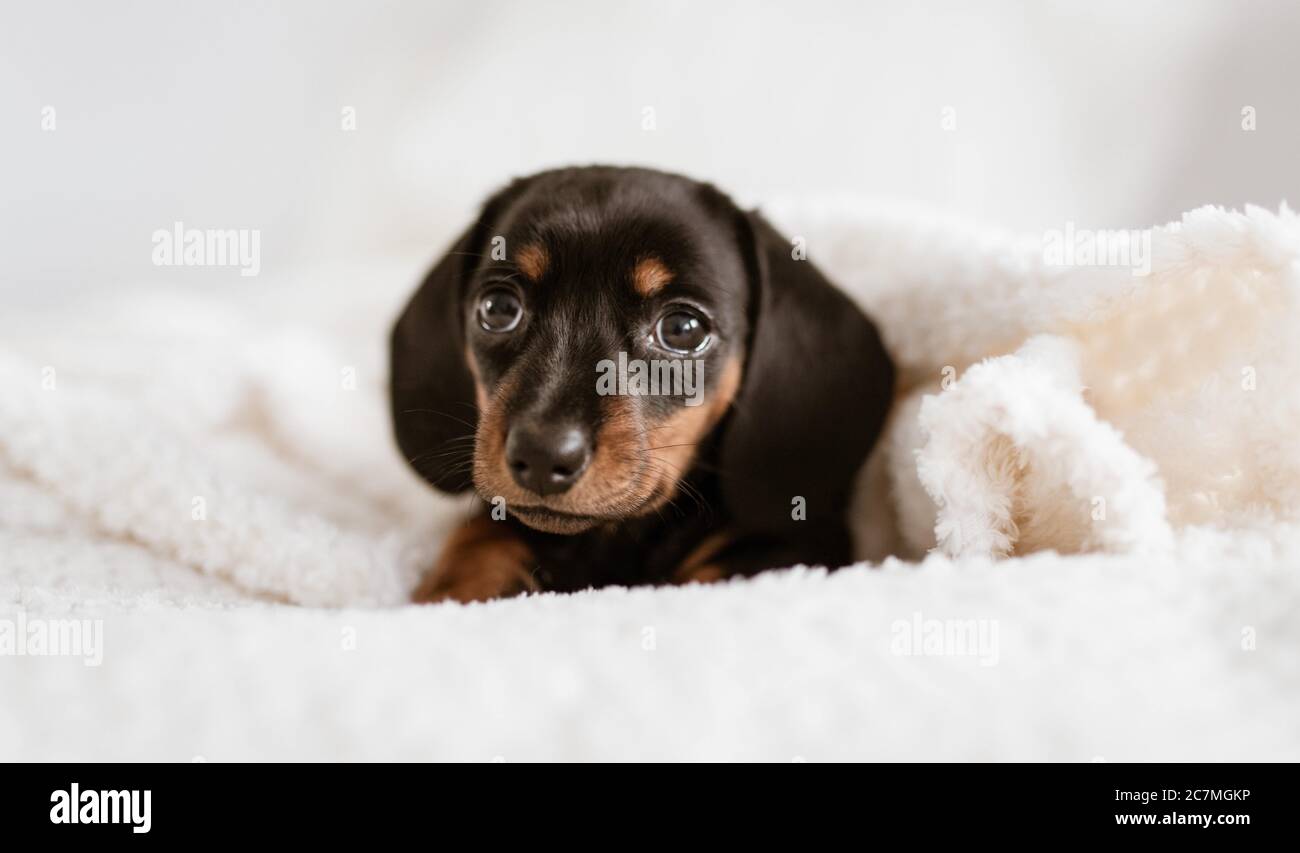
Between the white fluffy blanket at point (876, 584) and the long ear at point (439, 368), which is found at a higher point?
Result: the long ear at point (439, 368)

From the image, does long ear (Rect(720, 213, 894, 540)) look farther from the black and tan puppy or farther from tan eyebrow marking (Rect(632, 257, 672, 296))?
tan eyebrow marking (Rect(632, 257, 672, 296))

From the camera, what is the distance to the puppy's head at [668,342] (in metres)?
1.55

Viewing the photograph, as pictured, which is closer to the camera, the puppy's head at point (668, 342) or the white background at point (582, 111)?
the puppy's head at point (668, 342)

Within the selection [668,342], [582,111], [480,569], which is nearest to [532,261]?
[668,342]

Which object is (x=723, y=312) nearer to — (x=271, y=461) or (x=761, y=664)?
(x=761, y=664)

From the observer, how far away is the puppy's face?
146 cm

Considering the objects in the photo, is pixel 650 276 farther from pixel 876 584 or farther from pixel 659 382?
pixel 876 584

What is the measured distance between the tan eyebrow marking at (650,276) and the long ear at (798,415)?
19 cm

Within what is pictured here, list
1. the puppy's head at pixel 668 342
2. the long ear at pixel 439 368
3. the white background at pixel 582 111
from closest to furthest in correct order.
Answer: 1. the puppy's head at pixel 668 342
2. the long ear at pixel 439 368
3. the white background at pixel 582 111

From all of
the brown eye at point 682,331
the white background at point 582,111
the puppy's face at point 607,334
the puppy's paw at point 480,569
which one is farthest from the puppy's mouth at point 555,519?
the white background at point 582,111

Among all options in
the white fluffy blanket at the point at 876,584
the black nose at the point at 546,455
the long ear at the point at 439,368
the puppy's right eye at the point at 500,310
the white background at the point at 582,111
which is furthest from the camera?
the white background at the point at 582,111

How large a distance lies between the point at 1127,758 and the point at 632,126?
2.51 meters

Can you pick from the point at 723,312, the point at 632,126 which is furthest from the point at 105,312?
the point at 723,312

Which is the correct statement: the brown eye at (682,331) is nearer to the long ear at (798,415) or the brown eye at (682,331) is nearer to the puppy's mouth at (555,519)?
the long ear at (798,415)
